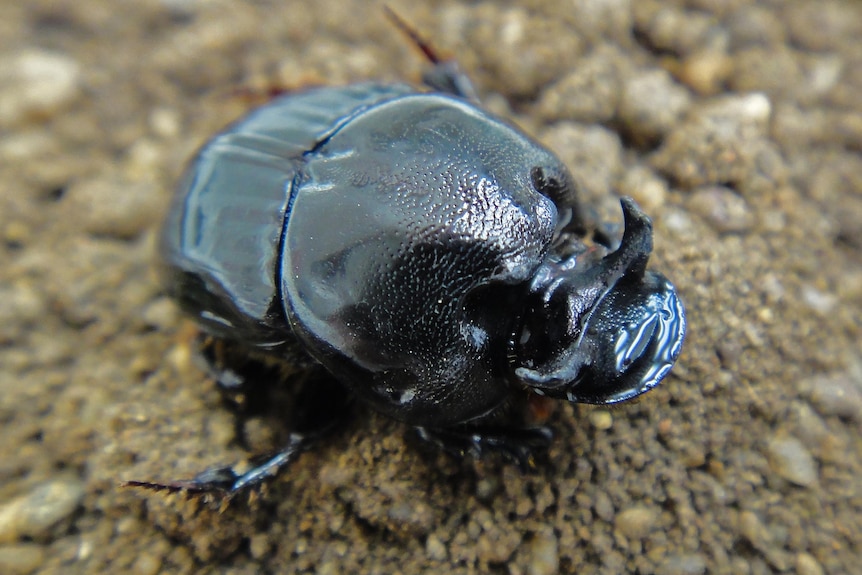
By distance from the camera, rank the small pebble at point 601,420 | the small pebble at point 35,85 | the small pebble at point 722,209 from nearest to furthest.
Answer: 1. the small pebble at point 601,420
2. the small pebble at point 722,209
3. the small pebble at point 35,85

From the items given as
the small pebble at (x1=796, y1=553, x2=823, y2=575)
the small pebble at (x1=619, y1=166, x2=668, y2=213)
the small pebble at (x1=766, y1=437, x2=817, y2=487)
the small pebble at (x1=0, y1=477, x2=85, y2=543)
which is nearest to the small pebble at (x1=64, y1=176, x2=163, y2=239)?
the small pebble at (x1=0, y1=477, x2=85, y2=543)

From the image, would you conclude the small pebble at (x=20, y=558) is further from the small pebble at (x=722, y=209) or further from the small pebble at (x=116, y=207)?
the small pebble at (x=722, y=209)

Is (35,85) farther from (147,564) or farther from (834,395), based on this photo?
(834,395)

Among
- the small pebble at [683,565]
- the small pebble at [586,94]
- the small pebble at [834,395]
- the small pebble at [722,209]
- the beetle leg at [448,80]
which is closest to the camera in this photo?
the small pebble at [683,565]

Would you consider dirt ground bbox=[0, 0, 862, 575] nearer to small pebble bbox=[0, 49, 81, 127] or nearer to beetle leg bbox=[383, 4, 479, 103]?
small pebble bbox=[0, 49, 81, 127]

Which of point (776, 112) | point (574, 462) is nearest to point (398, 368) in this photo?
point (574, 462)

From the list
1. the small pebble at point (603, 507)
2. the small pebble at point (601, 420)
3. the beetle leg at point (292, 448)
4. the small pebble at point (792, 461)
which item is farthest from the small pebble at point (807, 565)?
the beetle leg at point (292, 448)

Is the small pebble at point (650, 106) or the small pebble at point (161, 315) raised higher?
the small pebble at point (650, 106)
